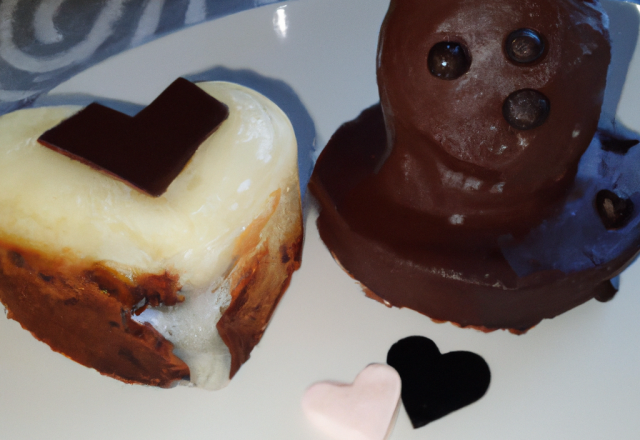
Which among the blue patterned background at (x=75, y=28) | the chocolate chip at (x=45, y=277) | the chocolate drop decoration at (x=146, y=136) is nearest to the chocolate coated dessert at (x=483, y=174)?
the chocolate drop decoration at (x=146, y=136)

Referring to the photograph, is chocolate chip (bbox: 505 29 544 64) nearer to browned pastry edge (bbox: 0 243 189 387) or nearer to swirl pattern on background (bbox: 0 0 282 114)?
browned pastry edge (bbox: 0 243 189 387)

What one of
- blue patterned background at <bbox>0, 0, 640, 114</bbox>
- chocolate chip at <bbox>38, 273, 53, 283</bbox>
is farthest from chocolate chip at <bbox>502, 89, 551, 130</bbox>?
blue patterned background at <bbox>0, 0, 640, 114</bbox>

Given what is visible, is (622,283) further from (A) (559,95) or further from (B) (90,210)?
(B) (90,210)

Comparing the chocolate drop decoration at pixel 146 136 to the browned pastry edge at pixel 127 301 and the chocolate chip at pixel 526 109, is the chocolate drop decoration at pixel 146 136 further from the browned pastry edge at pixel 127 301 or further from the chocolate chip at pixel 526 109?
the chocolate chip at pixel 526 109

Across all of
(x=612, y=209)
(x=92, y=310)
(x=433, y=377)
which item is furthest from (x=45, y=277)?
(x=612, y=209)

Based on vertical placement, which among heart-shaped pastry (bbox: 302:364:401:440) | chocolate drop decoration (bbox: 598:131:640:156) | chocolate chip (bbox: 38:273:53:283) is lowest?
heart-shaped pastry (bbox: 302:364:401:440)

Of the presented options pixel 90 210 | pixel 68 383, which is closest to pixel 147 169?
pixel 90 210

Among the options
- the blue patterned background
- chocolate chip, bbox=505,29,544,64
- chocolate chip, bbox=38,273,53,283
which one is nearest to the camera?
chocolate chip, bbox=505,29,544,64
